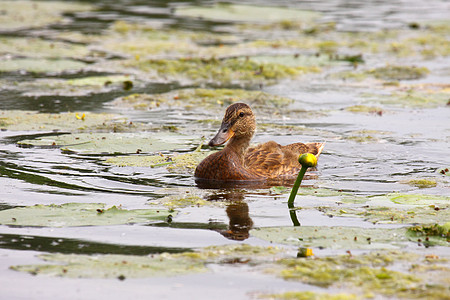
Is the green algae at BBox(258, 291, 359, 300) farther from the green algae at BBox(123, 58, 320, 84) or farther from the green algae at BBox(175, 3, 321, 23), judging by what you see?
the green algae at BBox(175, 3, 321, 23)

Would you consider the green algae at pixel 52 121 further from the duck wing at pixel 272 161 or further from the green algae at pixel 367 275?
the green algae at pixel 367 275

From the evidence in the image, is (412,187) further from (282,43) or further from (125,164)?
(282,43)

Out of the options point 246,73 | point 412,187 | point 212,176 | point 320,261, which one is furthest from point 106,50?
point 320,261

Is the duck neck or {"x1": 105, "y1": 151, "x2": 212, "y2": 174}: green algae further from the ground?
the duck neck

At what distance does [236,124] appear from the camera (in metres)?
9.52

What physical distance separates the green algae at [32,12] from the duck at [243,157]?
1307 centimetres

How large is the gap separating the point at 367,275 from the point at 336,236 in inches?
33.7

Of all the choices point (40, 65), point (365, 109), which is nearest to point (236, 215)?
point (365, 109)

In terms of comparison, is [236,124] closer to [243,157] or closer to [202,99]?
[243,157]

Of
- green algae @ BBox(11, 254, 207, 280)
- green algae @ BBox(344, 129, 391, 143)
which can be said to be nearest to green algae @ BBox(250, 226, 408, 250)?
green algae @ BBox(11, 254, 207, 280)

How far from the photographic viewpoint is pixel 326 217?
23.7 feet

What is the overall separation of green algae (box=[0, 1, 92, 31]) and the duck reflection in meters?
14.3

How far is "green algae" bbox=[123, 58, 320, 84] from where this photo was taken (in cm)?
1584

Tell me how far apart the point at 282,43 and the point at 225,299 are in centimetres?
1466
